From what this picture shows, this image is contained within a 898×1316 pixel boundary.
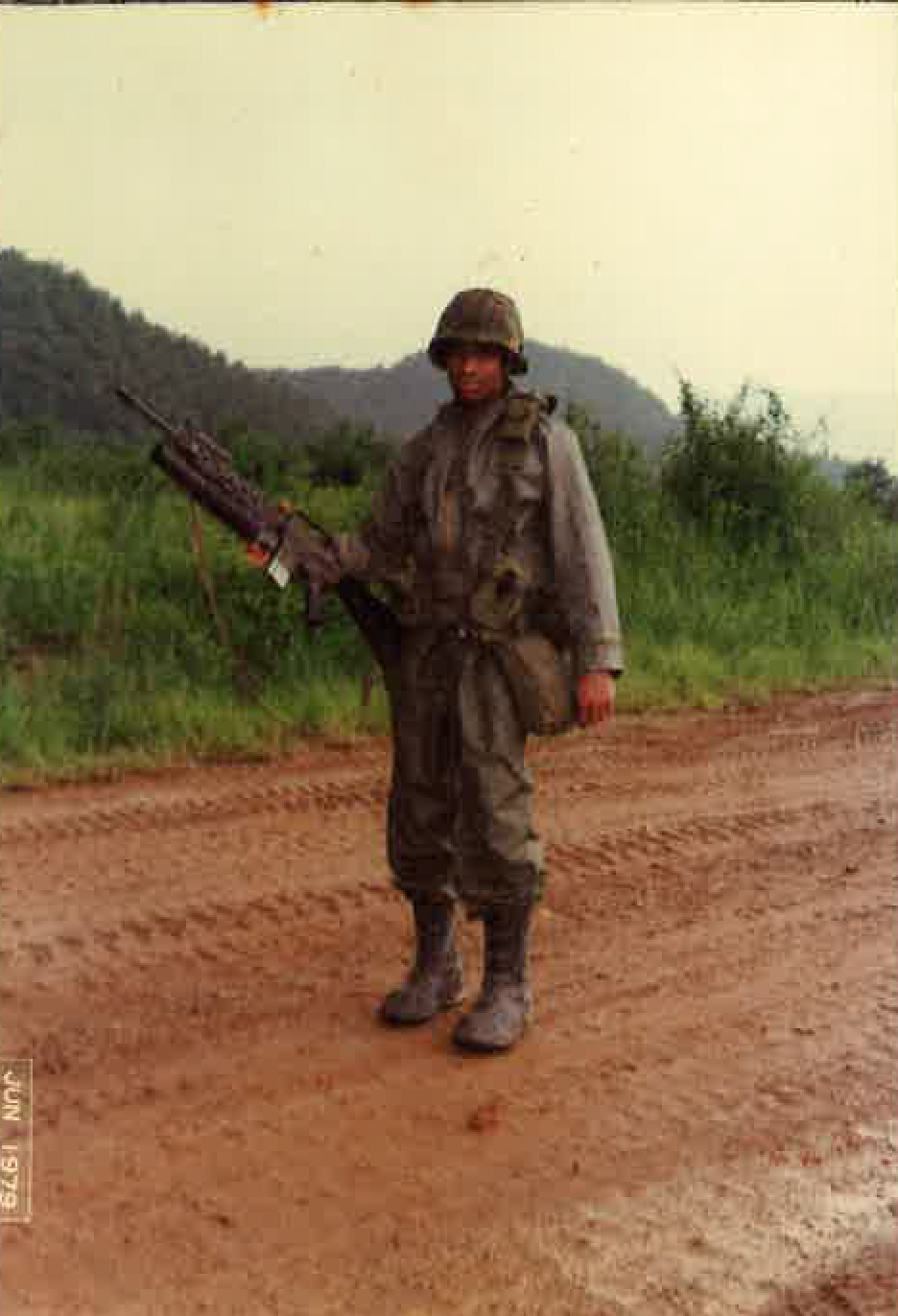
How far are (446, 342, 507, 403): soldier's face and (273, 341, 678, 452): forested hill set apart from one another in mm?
6282

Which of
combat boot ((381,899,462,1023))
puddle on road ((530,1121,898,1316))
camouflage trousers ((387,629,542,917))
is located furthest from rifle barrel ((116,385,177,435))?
puddle on road ((530,1121,898,1316))

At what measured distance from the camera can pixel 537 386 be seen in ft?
35.1

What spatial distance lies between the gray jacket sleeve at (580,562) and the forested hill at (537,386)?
6402 millimetres

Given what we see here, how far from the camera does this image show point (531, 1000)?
4.60 meters

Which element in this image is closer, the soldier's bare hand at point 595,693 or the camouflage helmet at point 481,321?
the camouflage helmet at point 481,321

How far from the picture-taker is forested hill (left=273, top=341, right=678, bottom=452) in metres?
10.9

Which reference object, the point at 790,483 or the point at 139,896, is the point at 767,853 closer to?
the point at 139,896

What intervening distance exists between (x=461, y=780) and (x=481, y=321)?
116cm

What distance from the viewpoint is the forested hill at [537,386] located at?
10.9 meters

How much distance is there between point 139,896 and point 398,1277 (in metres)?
2.21

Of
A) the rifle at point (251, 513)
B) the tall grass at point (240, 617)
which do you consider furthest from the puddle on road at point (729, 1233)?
the tall grass at point (240, 617)

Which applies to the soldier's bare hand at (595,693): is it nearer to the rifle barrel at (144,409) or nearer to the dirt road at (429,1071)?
the dirt road at (429,1071)

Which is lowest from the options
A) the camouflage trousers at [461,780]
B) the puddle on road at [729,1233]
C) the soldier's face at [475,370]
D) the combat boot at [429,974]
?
the puddle on road at [729,1233]

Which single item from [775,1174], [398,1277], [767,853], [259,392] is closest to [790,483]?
[259,392]
